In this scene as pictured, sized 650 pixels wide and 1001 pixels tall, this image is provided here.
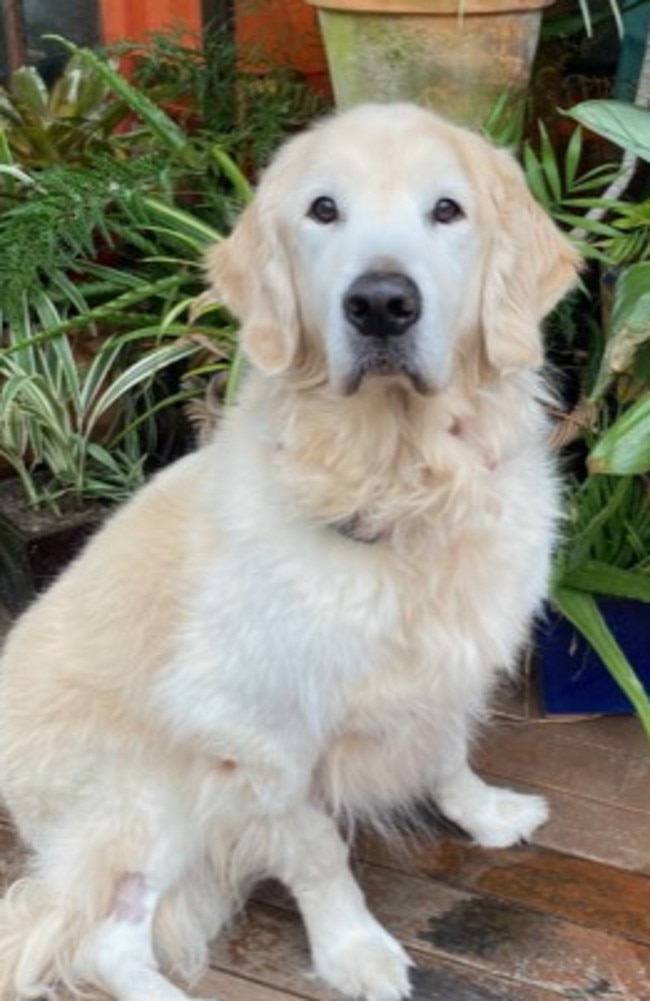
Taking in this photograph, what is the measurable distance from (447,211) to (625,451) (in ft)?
1.88

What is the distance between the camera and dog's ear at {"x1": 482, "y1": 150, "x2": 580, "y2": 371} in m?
1.80

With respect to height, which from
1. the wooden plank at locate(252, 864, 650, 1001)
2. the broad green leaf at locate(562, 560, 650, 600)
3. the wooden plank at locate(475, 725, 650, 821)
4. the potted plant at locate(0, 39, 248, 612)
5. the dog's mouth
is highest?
the dog's mouth

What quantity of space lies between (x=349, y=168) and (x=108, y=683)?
0.84 metres

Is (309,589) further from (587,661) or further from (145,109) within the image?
(145,109)

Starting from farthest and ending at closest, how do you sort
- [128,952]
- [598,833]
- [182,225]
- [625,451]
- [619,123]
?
1. [182,225]
2. [598,833]
3. [619,123]
4. [625,451]
5. [128,952]

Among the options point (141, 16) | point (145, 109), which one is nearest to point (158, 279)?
point (145, 109)

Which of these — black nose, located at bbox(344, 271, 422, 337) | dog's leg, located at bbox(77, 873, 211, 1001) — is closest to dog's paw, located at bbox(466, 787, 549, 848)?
dog's leg, located at bbox(77, 873, 211, 1001)

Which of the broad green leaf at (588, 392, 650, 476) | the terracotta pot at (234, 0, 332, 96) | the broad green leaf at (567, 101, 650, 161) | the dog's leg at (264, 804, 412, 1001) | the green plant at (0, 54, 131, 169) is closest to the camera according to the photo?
the dog's leg at (264, 804, 412, 1001)

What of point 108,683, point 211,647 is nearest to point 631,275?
point 211,647

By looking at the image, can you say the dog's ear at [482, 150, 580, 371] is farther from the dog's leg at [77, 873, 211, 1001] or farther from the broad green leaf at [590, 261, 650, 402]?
the dog's leg at [77, 873, 211, 1001]

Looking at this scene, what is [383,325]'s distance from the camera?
1.66m

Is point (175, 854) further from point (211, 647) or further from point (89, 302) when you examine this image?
point (89, 302)

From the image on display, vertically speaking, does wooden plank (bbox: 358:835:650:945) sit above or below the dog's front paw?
below

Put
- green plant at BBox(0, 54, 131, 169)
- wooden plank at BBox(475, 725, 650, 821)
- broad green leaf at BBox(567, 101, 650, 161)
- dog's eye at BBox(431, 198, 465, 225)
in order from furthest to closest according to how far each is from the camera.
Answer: green plant at BBox(0, 54, 131, 169), wooden plank at BBox(475, 725, 650, 821), broad green leaf at BBox(567, 101, 650, 161), dog's eye at BBox(431, 198, 465, 225)
